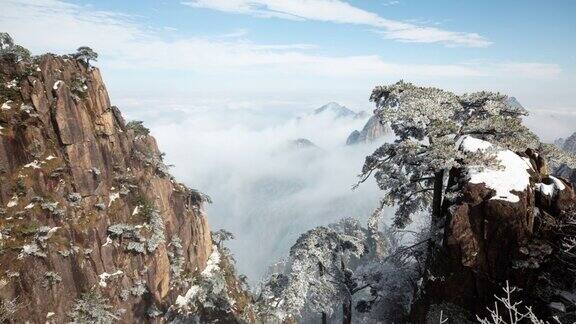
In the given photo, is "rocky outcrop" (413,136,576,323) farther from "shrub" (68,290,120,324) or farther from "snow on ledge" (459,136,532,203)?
"shrub" (68,290,120,324)

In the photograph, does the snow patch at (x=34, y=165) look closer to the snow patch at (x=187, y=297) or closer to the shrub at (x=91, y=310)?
the shrub at (x=91, y=310)

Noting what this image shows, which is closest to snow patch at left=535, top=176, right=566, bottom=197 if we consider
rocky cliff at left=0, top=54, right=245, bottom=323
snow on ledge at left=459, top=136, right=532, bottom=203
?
snow on ledge at left=459, top=136, right=532, bottom=203

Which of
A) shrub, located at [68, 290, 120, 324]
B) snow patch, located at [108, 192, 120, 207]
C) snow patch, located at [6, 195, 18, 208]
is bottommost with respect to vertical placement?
shrub, located at [68, 290, 120, 324]

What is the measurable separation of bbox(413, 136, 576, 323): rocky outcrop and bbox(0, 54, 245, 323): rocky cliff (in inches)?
1004

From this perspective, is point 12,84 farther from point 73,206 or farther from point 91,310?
point 91,310

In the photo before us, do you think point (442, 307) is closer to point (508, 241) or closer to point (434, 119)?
point (508, 241)

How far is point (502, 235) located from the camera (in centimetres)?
1301

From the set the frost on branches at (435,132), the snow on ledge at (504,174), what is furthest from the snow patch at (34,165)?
the snow on ledge at (504,174)

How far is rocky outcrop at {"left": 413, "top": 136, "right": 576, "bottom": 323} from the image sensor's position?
12.7 metres

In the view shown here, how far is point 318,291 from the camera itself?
849 inches

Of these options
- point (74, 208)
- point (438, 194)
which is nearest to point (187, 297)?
point (74, 208)

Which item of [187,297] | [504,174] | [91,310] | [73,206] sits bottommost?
[187,297]

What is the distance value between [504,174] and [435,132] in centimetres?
289

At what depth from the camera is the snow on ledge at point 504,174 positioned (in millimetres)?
13055
